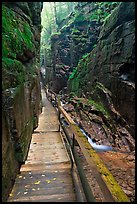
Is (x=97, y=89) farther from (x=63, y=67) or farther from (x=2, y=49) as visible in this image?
(x=63, y=67)

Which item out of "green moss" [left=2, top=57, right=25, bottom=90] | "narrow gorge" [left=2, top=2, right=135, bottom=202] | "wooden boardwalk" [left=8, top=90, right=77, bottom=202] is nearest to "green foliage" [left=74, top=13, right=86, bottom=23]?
"narrow gorge" [left=2, top=2, right=135, bottom=202]

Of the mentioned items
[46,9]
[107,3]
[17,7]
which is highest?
[46,9]

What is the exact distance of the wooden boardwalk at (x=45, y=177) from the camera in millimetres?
3207

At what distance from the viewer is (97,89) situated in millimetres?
13531

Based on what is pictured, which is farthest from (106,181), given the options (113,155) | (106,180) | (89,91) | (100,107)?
(89,91)

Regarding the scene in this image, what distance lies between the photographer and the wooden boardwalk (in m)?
3.21

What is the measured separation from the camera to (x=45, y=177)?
389 cm

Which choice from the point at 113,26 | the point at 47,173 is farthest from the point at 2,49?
the point at 113,26

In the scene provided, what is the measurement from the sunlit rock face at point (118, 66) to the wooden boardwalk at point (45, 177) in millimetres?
5501

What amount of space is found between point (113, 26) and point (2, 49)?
34.0 ft

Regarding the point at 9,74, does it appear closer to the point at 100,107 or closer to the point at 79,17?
the point at 100,107

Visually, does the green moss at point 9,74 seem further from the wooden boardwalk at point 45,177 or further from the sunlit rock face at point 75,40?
the sunlit rock face at point 75,40

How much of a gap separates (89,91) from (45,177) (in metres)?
12.0

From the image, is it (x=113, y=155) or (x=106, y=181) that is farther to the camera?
(x=113, y=155)
